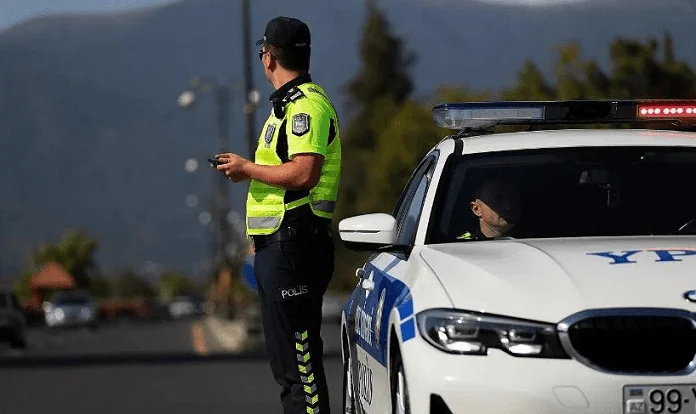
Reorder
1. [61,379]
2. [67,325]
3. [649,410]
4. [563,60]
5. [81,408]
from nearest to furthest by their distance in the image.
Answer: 1. [649,410]
2. [81,408]
3. [61,379]
4. [563,60]
5. [67,325]

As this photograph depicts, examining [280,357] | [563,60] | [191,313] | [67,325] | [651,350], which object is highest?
[651,350]

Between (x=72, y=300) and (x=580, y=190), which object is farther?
(x=72, y=300)

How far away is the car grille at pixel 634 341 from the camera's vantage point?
25.1ft

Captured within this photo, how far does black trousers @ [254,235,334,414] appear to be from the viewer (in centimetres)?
977

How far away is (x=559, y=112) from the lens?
32.5 feet

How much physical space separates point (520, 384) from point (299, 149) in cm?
249

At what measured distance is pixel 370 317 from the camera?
31.2 feet

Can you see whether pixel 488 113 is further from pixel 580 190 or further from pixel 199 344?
pixel 199 344

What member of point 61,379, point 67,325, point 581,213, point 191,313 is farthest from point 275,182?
point 191,313

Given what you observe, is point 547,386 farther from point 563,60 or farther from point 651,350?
point 563,60

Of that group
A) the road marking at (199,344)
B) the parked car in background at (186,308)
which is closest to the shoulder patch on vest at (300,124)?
the road marking at (199,344)

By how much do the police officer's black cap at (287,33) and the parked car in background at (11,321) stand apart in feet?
113

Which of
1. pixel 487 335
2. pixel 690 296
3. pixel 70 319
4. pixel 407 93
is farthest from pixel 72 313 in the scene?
pixel 690 296

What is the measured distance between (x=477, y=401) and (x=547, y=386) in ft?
0.87
